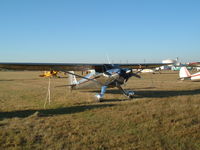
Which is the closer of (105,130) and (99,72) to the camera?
(105,130)

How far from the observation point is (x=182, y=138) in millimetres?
4570

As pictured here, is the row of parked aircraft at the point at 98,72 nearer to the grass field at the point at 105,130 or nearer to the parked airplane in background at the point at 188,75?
the grass field at the point at 105,130

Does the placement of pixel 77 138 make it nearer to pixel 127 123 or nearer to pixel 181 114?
pixel 127 123

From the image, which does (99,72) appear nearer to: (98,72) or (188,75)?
(98,72)

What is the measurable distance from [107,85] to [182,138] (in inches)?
271

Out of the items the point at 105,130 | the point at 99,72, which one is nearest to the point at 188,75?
the point at 99,72

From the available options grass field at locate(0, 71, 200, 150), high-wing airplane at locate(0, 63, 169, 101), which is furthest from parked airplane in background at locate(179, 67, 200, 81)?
grass field at locate(0, 71, 200, 150)

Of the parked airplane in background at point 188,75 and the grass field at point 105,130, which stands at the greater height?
the parked airplane in background at point 188,75

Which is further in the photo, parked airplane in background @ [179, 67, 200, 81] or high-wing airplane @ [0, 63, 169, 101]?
parked airplane in background @ [179, 67, 200, 81]

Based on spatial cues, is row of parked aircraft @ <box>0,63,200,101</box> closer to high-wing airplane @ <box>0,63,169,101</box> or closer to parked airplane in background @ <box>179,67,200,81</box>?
high-wing airplane @ <box>0,63,169,101</box>

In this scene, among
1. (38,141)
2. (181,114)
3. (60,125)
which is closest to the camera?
(38,141)

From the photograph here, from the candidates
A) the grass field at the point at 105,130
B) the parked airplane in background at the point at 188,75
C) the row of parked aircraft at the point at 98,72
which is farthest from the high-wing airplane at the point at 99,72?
the parked airplane in background at the point at 188,75

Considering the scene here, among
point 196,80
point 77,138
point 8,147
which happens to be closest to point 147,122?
point 77,138

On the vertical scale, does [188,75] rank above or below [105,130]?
above
